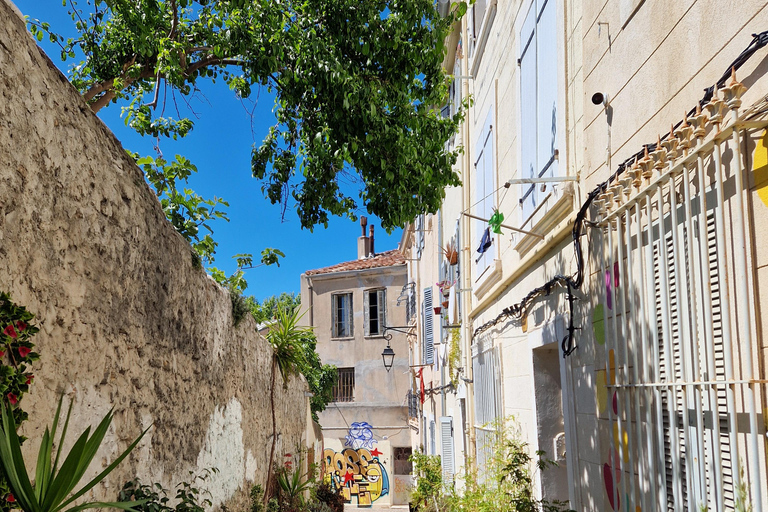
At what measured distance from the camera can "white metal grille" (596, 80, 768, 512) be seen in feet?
8.39

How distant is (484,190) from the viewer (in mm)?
8797

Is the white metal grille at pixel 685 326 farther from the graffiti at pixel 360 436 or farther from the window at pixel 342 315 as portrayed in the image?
the window at pixel 342 315

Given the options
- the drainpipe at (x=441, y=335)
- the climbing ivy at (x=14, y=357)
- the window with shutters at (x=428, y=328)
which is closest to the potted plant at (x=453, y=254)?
the drainpipe at (x=441, y=335)

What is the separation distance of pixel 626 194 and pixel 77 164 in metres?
2.84

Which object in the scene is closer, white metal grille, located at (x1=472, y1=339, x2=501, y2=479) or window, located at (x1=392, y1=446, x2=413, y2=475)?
white metal grille, located at (x1=472, y1=339, x2=501, y2=479)

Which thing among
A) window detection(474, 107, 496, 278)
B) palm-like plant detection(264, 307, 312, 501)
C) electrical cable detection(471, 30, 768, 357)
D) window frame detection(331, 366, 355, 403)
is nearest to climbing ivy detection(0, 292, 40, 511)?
electrical cable detection(471, 30, 768, 357)

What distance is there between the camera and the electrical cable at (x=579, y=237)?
8.38 ft

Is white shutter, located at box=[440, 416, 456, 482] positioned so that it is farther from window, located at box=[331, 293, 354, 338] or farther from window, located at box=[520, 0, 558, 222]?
window, located at box=[331, 293, 354, 338]

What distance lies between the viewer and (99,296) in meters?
3.83

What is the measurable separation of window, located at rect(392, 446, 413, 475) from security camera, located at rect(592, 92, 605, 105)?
2033cm

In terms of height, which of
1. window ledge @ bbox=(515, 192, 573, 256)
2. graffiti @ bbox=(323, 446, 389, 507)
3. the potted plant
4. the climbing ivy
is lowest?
graffiti @ bbox=(323, 446, 389, 507)

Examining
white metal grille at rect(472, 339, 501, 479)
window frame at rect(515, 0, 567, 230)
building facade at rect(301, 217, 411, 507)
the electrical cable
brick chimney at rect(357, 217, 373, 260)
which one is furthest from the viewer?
brick chimney at rect(357, 217, 373, 260)

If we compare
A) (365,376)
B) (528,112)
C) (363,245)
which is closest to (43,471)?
(528,112)

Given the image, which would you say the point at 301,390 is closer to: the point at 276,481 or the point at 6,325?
the point at 276,481
